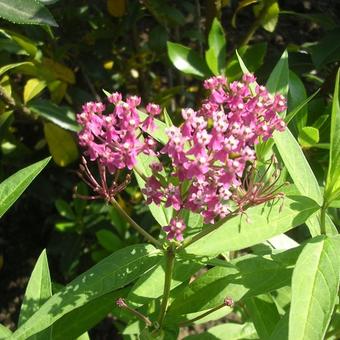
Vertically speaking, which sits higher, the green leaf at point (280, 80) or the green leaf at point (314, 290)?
the green leaf at point (280, 80)

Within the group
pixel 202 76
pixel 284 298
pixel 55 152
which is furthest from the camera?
pixel 55 152

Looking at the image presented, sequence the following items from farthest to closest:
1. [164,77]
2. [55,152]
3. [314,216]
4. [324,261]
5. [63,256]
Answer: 1. [164,77]
2. [63,256]
3. [55,152]
4. [314,216]
5. [324,261]

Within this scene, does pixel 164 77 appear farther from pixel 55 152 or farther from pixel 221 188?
pixel 221 188

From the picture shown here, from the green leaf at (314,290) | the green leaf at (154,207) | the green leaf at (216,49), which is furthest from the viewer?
the green leaf at (216,49)

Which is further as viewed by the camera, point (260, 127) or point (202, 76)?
point (202, 76)

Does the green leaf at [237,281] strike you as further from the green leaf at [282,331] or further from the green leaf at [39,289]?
the green leaf at [39,289]

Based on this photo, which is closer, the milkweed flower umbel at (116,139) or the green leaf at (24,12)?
the milkweed flower umbel at (116,139)

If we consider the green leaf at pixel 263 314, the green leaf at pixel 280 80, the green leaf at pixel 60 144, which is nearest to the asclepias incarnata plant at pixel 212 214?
the green leaf at pixel 280 80

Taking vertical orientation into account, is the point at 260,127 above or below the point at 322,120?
above

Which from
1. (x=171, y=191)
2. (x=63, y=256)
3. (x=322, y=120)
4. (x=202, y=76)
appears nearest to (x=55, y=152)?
(x=63, y=256)
